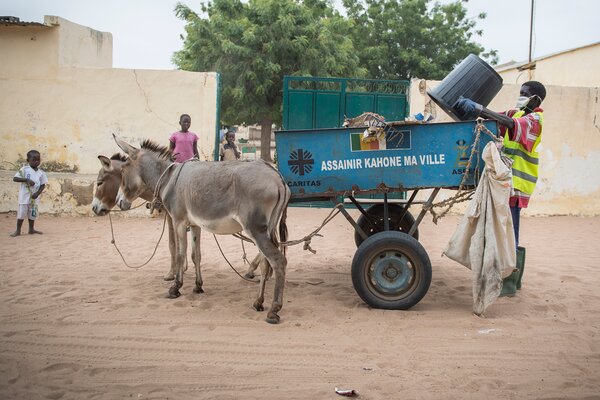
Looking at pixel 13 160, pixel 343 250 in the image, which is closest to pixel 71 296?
pixel 343 250

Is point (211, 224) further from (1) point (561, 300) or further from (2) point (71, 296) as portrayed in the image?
(1) point (561, 300)

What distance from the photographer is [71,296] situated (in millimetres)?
5090

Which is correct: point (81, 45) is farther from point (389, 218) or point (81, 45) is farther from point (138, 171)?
point (389, 218)

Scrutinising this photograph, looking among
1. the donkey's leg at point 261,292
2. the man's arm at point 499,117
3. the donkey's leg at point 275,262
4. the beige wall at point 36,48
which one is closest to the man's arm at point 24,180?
the beige wall at point 36,48

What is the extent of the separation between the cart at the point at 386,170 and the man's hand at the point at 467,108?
0.53ft

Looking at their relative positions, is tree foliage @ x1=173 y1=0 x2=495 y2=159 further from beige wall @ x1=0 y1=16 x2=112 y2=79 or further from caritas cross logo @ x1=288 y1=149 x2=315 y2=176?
A: caritas cross logo @ x1=288 y1=149 x2=315 y2=176

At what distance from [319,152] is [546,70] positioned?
12974mm

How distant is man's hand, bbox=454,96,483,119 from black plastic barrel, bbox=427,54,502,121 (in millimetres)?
49

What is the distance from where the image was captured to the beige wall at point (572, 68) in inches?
527

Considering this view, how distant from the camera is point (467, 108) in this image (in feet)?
15.0

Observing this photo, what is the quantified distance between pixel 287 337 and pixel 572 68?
13.5 metres

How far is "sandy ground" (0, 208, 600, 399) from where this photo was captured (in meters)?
3.30

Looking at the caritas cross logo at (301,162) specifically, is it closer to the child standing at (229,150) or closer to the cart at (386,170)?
the cart at (386,170)

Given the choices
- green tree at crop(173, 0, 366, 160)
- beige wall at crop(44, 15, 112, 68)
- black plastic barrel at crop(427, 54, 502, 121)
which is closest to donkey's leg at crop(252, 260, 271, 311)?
black plastic barrel at crop(427, 54, 502, 121)
